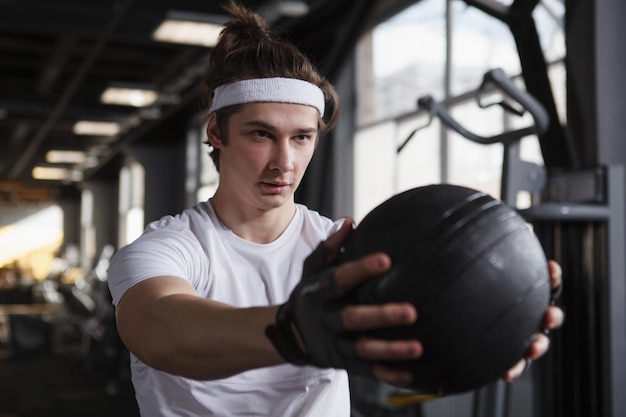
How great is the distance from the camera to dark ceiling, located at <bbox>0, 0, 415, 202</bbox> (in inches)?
231

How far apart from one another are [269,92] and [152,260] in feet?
1.34

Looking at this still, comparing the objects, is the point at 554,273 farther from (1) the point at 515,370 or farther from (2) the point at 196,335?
(2) the point at 196,335

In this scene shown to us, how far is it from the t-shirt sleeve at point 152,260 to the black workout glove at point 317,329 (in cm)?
35

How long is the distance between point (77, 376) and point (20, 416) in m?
2.32

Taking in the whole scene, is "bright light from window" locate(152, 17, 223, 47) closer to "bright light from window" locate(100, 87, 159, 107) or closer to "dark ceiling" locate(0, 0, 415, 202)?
"dark ceiling" locate(0, 0, 415, 202)

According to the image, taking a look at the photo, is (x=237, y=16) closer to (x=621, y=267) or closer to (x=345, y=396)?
(x=345, y=396)

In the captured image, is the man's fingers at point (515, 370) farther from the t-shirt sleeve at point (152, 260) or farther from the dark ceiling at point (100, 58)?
the dark ceiling at point (100, 58)

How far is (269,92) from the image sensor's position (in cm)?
140

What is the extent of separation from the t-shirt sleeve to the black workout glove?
0.35 meters

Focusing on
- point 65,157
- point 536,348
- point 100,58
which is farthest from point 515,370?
point 65,157

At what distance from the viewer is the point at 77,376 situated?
7875 millimetres

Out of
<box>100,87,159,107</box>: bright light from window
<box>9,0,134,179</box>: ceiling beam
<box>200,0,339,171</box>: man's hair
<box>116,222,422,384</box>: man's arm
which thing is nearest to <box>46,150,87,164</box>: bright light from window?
<box>9,0,134,179</box>: ceiling beam

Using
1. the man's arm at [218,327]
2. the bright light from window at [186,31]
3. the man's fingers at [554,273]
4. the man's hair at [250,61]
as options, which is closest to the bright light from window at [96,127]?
the bright light from window at [186,31]

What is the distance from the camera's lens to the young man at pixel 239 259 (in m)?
1.00
